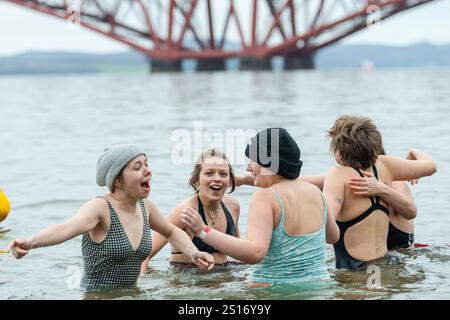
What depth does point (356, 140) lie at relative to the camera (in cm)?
565

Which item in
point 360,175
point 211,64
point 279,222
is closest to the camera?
point 279,222

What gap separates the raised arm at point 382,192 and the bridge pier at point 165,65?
197ft

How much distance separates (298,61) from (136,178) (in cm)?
6185

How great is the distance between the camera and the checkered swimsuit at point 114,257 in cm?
516

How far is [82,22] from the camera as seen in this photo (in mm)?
59500

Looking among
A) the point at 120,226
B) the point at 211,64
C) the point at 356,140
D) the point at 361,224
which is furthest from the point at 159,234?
the point at 211,64

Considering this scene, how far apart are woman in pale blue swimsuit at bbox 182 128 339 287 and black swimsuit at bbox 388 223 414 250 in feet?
4.09

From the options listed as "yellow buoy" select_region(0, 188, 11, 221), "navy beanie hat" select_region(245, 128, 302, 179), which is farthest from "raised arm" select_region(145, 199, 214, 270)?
"yellow buoy" select_region(0, 188, 11, 221)

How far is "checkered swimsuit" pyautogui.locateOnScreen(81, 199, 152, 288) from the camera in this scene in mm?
5156

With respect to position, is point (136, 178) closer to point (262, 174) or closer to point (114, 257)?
point (114, 257)

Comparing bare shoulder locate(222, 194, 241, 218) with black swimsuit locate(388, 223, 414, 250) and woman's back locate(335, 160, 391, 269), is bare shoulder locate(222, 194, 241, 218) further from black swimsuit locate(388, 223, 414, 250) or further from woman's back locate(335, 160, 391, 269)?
black swimsuit locate(388, 223, 414, 250)
